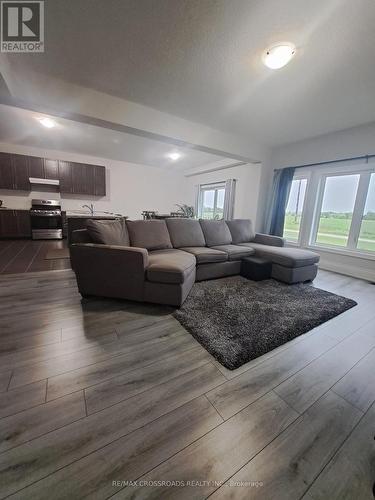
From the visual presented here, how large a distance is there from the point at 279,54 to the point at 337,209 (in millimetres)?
3111

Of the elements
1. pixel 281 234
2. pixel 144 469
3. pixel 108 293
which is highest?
pixel 281 234

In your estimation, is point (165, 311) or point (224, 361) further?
point (165, 311)

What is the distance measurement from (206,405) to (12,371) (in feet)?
4.02

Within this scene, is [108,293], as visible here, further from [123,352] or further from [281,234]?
[281,234]

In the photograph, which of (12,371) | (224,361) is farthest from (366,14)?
(12,371)

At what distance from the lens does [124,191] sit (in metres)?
6.92

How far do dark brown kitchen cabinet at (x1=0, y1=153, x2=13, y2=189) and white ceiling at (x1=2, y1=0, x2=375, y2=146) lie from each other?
4.05m

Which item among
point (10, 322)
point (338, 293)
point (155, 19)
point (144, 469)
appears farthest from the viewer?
point (338, 293)

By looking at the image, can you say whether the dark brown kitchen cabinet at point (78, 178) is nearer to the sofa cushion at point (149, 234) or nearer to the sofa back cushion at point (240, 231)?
the sofa cushion at point (149, 234)

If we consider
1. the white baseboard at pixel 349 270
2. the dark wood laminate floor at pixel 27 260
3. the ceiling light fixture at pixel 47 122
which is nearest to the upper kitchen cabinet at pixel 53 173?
the dark wood laminate floor at pixel 27 260

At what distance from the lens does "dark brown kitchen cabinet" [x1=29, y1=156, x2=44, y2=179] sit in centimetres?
540

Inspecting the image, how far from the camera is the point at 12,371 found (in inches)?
50.4

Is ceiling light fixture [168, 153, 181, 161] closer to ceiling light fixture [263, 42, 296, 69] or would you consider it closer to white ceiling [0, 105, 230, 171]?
white ceiling [0, 105, 230, 171]

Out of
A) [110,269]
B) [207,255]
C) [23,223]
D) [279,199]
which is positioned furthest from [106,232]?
[23,223]
